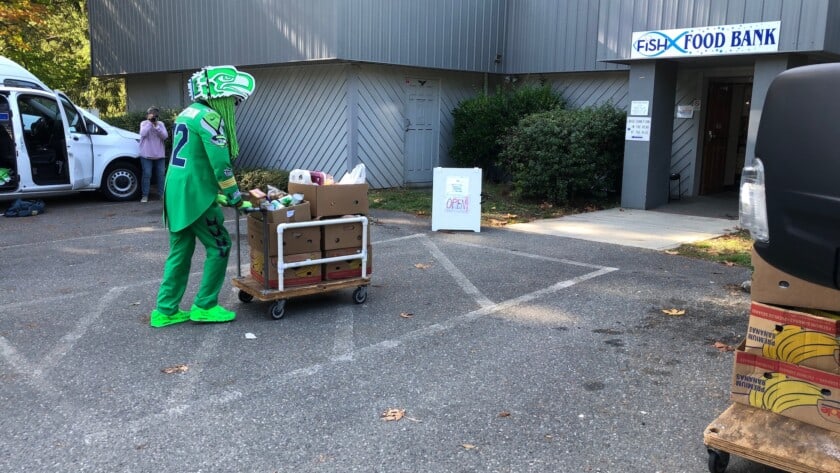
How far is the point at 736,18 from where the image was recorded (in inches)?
426

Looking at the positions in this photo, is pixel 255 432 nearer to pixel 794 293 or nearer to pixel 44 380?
pixel 44 380

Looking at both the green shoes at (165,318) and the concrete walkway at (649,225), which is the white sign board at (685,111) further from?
the green shoes at (165,318)

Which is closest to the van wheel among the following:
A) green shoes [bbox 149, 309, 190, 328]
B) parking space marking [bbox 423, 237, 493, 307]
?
parking space marking [bbox 423, 237, 493, 307]

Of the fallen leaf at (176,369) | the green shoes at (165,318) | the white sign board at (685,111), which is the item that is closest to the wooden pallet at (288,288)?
the green shoes at (165,318)

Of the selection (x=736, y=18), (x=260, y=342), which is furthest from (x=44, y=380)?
(x=736, y=18)

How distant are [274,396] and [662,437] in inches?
89.6

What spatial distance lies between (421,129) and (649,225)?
630cm

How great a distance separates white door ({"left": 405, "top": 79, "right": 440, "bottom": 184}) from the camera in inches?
594

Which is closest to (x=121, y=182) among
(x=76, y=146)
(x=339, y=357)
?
(x=76, y=146)

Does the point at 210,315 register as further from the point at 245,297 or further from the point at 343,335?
the point at 343,335

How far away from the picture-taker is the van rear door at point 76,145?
39.7ft

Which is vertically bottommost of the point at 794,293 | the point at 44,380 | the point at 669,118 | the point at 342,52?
the point at 44,380

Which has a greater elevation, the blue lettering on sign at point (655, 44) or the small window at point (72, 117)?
the blue lettering on sign at point (655, 44)

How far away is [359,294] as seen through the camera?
20.6ft
